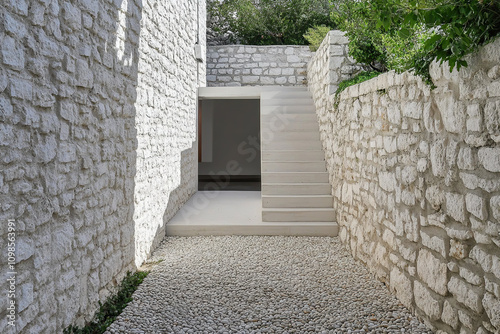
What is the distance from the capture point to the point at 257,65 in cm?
975

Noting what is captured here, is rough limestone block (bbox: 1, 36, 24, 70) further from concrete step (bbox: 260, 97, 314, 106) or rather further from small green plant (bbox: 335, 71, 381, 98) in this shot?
concrete step (bbox: 260, 97, 314, 106)

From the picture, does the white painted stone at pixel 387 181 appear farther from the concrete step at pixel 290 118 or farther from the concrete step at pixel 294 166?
the concrete step at pixel 290 118

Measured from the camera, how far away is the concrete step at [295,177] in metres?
6.19

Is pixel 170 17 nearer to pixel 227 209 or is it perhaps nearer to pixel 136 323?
pixel 227 209

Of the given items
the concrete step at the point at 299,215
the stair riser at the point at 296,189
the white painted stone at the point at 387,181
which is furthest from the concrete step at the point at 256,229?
the white painted stone at the point at 387,181

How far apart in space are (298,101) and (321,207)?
2.82m

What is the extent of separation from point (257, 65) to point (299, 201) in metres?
4.95

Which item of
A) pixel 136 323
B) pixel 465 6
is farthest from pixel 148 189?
pixel 465 6

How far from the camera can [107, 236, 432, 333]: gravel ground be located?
288 cm

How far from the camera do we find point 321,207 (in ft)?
19.0

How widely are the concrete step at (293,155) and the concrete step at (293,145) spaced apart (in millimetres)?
107

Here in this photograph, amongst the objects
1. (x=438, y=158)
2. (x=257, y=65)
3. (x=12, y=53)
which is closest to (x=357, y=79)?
(x=438, y=158)

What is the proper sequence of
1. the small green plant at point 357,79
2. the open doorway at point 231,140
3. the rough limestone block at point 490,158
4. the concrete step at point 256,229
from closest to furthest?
the rough limestone block at point 490,158, the small green plant at point 357,79, the concrete step at point 256,229, the open doorway at point 231,140

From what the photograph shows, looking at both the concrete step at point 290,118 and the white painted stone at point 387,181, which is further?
the concrete step at point 290,118
